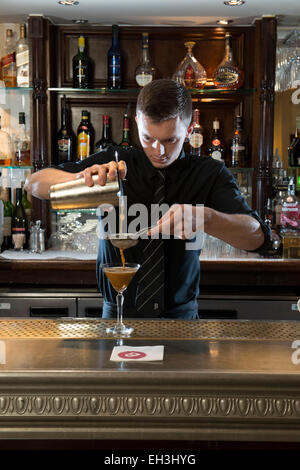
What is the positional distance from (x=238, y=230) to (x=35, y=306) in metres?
1.55

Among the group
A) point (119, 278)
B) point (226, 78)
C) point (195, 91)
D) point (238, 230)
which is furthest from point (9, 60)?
point (119, 278)

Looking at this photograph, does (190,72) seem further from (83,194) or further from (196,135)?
(83,194)

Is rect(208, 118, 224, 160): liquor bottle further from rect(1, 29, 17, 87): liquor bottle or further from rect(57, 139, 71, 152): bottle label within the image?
rect(1, 29, 17, 87): liquor bottle

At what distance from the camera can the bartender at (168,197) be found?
6.51 ft

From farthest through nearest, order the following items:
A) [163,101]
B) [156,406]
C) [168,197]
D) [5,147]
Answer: [5,147] → [168,197] → [163,101] → [156,406]

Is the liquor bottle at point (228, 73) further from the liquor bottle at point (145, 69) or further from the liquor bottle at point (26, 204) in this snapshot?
the liquor bottle at point (26, 204)

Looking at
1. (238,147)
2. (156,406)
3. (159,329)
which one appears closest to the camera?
(156,406)

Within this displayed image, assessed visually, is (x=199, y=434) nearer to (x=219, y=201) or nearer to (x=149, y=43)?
(x=219, y=201)

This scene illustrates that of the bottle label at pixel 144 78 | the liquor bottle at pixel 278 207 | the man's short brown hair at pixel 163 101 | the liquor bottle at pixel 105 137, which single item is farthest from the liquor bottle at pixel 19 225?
the man's short brown hair at pixel 163 101

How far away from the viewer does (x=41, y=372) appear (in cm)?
129

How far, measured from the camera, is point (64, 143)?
11.8 feet

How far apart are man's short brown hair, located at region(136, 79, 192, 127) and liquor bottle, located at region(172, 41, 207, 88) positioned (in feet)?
5.18

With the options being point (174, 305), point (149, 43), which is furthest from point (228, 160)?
point (174, 305)

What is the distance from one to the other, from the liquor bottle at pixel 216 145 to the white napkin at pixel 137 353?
227cm
